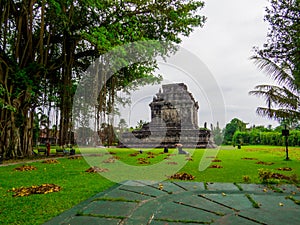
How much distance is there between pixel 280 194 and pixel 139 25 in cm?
1012

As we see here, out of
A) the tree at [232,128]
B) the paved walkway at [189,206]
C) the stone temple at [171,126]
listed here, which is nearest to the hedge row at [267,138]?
the tree at [232,128]

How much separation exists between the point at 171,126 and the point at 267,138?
16.0 metres

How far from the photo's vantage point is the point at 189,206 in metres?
2.86

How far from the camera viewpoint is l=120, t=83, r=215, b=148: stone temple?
2359 centimetres

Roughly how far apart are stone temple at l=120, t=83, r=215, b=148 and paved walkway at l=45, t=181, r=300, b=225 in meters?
18.7

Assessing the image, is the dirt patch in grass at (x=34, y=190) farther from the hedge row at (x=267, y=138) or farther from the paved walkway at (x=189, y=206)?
the hedge row at (x=267, y=138)

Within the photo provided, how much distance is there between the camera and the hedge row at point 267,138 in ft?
95.9

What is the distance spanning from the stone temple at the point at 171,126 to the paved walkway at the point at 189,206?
1870 cm

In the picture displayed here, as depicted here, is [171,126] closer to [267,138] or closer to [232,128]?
[267,138]

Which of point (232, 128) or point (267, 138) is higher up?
point (232, 128)

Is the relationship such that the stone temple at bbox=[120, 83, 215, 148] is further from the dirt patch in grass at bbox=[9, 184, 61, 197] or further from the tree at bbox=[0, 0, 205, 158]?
the dirt patch in grass at bbox=[9, 184, 61, 197]

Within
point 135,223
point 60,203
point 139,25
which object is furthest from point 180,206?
point 139,25

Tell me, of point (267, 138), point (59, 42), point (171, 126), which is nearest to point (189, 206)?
point (59, 42)

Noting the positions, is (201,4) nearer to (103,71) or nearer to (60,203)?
(103,71)
